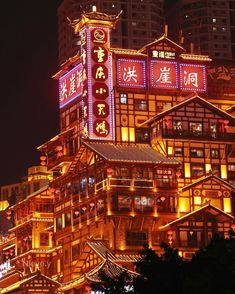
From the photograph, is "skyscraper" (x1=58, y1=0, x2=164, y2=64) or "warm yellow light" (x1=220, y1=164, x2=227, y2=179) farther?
"skyscraper" (x1=58, y1=0, x2=164, y2=64)

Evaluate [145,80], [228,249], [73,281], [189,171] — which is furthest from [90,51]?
[228,249]

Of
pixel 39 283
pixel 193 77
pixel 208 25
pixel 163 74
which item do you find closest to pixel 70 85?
pixel 163 74

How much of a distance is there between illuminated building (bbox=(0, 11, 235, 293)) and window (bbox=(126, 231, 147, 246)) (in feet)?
0.24

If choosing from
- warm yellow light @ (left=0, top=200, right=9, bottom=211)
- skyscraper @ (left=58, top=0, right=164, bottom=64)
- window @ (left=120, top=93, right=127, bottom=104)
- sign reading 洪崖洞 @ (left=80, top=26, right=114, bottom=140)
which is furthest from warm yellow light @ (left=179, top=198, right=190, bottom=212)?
skyscraper @ (left=58, top=0, right=164, bottom=64)

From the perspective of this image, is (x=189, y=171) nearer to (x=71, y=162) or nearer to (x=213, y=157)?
(x=213, y=157)

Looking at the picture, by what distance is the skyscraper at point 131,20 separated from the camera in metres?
146

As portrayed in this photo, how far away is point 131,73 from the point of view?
79.9 meters

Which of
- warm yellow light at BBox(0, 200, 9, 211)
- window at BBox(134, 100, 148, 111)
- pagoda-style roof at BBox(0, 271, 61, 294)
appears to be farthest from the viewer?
warm yellow light at BBox(0, 200, 9, 211)

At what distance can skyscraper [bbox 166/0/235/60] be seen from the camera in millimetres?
152125

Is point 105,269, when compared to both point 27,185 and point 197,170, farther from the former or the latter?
point 27,185

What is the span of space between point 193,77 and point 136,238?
1594 cm

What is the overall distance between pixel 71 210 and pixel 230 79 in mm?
18401

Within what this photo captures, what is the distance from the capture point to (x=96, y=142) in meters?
76.2

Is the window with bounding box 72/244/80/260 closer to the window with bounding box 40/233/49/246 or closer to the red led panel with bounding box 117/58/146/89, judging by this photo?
the window with bounding box 40/233/49/246
